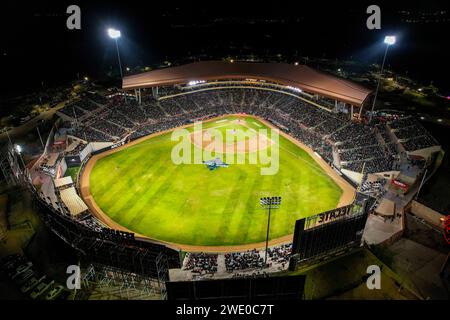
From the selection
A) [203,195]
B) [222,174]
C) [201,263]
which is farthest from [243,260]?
[222,174]

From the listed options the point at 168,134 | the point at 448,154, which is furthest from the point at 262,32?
the point at 448,154

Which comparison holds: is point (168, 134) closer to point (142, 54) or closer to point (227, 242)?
point (227, 242)

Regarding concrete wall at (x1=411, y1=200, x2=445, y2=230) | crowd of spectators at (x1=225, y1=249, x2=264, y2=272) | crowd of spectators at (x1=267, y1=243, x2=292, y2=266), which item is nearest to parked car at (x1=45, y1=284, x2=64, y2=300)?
crowd of spectators at (x1=225, y1=249, x2=264, y2=272)

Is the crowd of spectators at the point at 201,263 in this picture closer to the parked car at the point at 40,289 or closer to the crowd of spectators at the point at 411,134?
the parked car at the point at 40,289

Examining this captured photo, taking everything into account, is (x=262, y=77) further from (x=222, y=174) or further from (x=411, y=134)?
(x=411, y=134)

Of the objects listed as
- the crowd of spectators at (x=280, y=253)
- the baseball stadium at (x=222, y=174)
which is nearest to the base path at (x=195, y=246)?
the baseball stadium at (x=222, y=174)

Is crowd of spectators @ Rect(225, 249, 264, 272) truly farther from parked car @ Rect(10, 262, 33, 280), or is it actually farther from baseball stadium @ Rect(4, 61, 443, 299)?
parked car @ Rect(10, 262, 33, 280)
